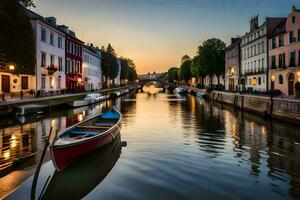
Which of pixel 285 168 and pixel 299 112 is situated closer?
pixel 285 168

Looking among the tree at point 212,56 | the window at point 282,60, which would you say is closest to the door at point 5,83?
the window at point 282,60

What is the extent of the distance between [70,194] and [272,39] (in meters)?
52.1

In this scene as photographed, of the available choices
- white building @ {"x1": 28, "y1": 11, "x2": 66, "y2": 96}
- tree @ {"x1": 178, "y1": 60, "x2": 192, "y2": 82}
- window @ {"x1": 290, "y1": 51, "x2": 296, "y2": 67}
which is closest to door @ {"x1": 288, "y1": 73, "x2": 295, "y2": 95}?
window @ {"x1": 290, "y1": 51, "x2": 296, "y2": 67}

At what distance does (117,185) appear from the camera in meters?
12.7

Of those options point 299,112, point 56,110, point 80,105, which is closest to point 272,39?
point 299,112

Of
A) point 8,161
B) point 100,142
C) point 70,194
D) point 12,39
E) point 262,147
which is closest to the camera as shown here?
point 70,194

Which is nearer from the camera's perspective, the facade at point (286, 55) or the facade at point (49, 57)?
the facade at point (286, 55)

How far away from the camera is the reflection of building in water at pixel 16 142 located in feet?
56.3

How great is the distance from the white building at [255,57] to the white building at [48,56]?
36485mm

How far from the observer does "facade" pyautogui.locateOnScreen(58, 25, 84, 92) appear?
62744 millimetres

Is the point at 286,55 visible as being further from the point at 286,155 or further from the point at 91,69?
the point at 91,69

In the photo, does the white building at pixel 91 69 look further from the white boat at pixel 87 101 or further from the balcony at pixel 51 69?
the balcony at pixel 51 69

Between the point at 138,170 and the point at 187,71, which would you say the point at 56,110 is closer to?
the point at 138,170

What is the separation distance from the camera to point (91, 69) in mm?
83625
